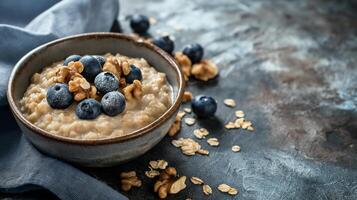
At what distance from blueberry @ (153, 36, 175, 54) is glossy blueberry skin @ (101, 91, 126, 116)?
700 millimetres

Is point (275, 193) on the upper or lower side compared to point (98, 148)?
lower

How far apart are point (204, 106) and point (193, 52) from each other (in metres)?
0.38

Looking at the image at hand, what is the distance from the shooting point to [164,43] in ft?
7.22

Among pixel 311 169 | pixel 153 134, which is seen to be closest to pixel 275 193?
pixel 311 169

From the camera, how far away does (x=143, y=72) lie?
176cm

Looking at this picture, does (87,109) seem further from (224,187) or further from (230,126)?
(230,126)

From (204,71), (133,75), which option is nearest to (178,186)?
(133,75)

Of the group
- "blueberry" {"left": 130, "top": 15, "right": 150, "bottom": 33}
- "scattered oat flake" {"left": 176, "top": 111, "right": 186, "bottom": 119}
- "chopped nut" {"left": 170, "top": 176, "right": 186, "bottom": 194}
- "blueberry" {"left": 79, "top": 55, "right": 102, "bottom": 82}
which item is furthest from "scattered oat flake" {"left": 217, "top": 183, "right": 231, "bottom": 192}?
"blueberry" {"left": 130, "top": 15, "right": 150, "bottom": 33}

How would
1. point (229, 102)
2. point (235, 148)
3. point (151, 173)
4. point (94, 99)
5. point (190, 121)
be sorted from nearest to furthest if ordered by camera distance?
1. point (94, 99)
2. point (151, 173)
3. point (235, 148)
4. point (190, 121)
5. point (229, 102)

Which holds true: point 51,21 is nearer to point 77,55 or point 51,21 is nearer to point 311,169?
point 77,55

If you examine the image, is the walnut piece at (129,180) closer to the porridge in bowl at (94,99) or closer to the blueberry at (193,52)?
the porridge in bowl at (94,99)

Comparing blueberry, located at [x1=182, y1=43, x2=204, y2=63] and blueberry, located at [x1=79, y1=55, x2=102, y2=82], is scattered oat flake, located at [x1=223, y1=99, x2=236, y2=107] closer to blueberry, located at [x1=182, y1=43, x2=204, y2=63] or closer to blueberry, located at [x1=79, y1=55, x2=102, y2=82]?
blueberry, located at [x1=182, y1=43, x2=204, y2=63]

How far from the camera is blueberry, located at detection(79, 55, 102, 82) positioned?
162 cm

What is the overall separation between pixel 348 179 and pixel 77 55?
1043 mm
